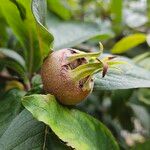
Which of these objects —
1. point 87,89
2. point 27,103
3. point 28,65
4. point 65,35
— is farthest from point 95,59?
point 65,35

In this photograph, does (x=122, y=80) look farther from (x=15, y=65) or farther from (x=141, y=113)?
(x=141, y=113)

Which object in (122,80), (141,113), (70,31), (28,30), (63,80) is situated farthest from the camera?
(141,113)

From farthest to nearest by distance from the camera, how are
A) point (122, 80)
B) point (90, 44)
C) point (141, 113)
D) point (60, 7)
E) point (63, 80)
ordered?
1. point (90, 44)
2. point (141, 113)
3. point (60, 7)
4. point (122, 80)
5. point (63, 80)

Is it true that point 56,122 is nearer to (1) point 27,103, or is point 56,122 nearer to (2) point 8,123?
(1) point 27,103

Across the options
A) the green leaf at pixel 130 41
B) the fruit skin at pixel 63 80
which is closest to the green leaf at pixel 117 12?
the green leaf at pixel 130 41

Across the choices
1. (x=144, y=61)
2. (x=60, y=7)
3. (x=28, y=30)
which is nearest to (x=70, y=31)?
(x=60, y=7)

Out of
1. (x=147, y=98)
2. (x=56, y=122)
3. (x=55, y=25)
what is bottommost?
(x=147, y=98)

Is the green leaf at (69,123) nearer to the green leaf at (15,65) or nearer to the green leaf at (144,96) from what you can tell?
the green leaf at (15,65)
